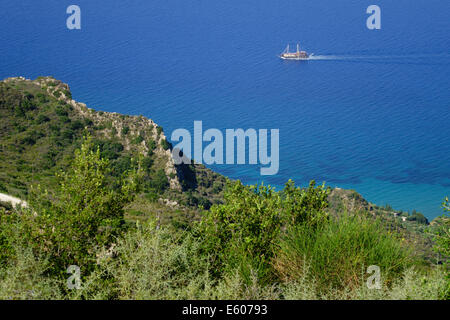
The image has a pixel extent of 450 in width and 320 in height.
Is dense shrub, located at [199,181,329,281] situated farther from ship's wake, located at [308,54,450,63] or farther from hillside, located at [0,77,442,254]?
ship's wake, located at [308,54,450,63]

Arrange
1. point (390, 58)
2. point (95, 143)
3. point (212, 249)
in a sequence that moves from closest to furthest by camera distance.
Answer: point (212, 249) → point (95, 143) → point (390, 58)

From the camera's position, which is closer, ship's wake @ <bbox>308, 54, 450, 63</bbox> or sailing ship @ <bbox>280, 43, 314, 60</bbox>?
ship's wake @ <bbox>308, 54, 450, 63</bbox>

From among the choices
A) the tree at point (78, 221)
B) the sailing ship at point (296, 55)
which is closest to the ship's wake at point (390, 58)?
the sailing ship at point (296, 55)

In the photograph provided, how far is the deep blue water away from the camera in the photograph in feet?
275

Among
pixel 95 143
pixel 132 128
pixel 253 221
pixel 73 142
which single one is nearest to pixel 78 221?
pixel 253 221

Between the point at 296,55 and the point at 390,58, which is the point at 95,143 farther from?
the point at 390,58

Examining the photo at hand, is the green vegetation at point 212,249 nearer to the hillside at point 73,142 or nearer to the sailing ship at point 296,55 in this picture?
the hillside at point 73,142

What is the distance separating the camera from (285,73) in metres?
113

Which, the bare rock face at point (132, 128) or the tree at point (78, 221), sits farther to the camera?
the bare rock face at point (132, 128)

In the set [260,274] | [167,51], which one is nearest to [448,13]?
[167,51]

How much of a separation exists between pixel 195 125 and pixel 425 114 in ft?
161

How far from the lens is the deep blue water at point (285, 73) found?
83938 mm

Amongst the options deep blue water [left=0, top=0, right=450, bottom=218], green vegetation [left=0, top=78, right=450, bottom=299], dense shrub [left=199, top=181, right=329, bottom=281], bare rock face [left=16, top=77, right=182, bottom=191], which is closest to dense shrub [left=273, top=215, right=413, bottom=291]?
green vegetation [left=0, top=78, right=450, bottom=299]

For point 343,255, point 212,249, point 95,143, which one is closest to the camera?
point 343,255
